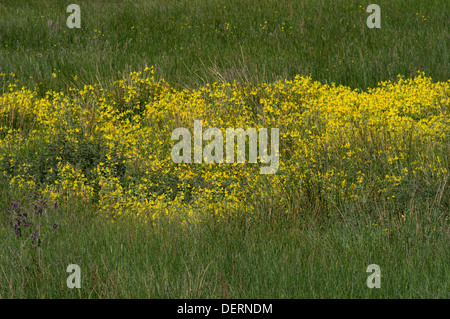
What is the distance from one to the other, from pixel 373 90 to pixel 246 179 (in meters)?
3.05

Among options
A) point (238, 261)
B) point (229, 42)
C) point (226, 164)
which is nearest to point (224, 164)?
point (226, 164)

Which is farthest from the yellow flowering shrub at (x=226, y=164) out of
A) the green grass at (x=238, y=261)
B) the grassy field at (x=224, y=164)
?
the green grass at (x=238, y=261)

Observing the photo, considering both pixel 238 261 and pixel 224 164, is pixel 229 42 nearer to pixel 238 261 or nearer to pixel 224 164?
pixel 224 164

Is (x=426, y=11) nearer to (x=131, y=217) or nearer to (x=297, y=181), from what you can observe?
(x=297, y=181)

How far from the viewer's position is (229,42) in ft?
29.4

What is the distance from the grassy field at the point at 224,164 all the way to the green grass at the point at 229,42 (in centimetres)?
4

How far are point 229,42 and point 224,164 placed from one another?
4088 millimetres

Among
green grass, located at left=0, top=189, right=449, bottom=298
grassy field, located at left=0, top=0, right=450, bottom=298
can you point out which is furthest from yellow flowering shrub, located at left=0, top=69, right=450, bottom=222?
green grass, located at left=0, top=189, right=449, bottom=298

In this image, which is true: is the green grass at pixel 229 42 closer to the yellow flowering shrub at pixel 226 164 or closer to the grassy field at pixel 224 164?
the grassy field at pixel 224 164

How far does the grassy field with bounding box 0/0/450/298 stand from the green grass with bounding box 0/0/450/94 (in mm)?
39

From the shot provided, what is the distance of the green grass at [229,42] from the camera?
7992 millimetres

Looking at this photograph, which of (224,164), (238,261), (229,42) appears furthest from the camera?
(229,42)

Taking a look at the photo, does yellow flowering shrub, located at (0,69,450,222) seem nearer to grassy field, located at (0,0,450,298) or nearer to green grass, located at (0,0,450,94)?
grassy field, located at (0,0,450,298)

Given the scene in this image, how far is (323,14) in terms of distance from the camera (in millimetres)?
9797
